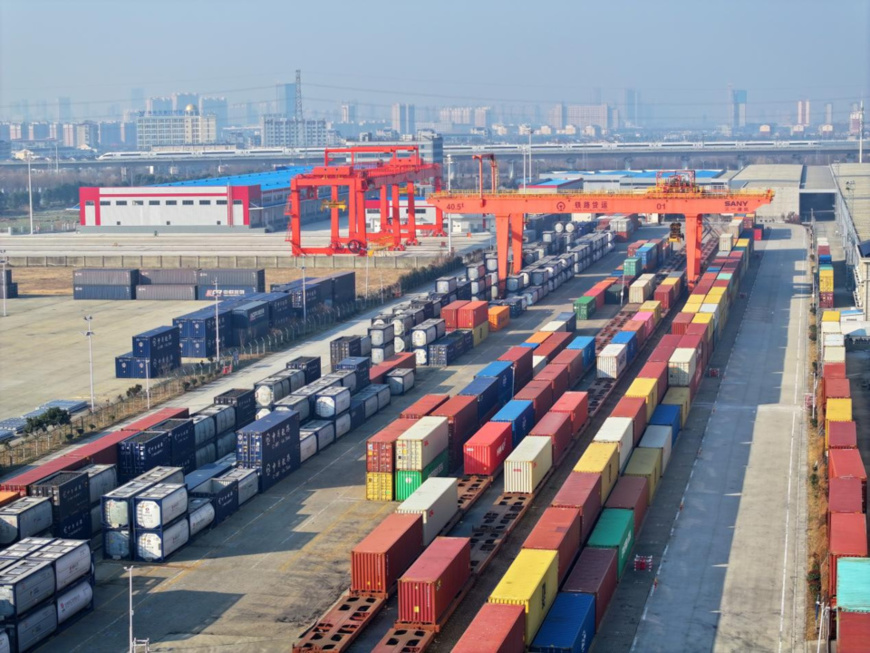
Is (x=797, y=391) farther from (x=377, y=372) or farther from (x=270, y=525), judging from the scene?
(x=270, y=525)

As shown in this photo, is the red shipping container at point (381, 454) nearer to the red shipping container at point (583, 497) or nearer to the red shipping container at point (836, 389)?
the red shipping container at point (583, 497)

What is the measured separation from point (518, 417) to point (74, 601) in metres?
19.5

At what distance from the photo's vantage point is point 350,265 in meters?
106

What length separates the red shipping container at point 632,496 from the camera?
3891 centimetres

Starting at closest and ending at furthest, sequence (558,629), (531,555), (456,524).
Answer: (558,629) → (531,555) → (456,524)

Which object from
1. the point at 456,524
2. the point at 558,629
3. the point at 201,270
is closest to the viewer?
the point at 558,629

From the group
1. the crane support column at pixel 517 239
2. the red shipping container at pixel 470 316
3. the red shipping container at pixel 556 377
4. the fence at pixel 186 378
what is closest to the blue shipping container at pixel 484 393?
the red shipping container at pixel 556 377

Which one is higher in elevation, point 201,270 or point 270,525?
point 201,270

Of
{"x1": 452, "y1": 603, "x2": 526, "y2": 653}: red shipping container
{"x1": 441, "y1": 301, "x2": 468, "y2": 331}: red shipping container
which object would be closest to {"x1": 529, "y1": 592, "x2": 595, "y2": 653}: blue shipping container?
{"x1": 452, "y1": 603, "x2": 526, "y2": 653}: red shipping container

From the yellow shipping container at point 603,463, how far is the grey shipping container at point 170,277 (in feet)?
179

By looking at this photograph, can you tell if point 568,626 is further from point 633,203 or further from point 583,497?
point 633,203

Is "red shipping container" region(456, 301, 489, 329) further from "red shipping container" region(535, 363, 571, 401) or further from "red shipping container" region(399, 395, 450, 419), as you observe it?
"red shipping container" region(399, 395, 450, 419)

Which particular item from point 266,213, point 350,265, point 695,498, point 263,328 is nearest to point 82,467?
point 695,498

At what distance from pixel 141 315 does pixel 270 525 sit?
4485 cm
